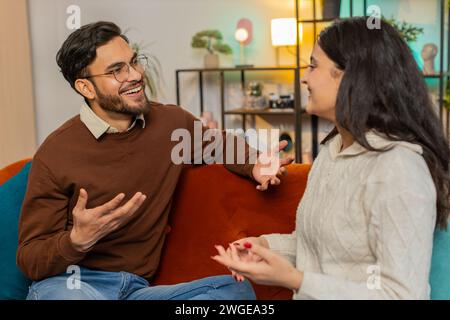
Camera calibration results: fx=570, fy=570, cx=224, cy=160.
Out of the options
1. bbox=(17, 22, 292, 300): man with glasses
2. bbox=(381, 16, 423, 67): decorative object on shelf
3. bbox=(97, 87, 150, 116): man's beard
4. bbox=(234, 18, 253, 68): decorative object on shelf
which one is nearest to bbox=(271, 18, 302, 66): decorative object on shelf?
bbox=(234, 18, 253, 68): decorative object on shelf

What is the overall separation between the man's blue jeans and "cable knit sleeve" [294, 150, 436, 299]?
44 centimetres

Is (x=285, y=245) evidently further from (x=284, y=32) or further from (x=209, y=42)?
(x=209, y=42)

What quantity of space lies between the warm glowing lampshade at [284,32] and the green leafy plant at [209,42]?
461 millimetres

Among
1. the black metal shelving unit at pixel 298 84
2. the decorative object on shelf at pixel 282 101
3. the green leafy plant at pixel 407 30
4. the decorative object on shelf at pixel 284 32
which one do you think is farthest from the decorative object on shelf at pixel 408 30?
the decorative object on shelf at pixel 282 101

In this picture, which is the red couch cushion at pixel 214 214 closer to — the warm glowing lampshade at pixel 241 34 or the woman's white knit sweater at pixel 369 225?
the woman's white knit sweater at pixel 369 225

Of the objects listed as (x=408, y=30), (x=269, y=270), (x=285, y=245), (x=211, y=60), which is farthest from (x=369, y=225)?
(x=211, y=60)

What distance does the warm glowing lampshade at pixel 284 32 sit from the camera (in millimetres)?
4406

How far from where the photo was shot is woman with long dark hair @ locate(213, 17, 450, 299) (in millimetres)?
1146

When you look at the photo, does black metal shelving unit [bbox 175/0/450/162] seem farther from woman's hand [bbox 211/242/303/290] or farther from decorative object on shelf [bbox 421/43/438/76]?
woman's hand [bbox 211/242/303/290]

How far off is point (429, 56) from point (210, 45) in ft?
5.74

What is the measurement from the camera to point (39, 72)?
512 centimetres

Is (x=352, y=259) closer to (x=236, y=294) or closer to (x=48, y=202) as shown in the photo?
(x=236, y=294)
